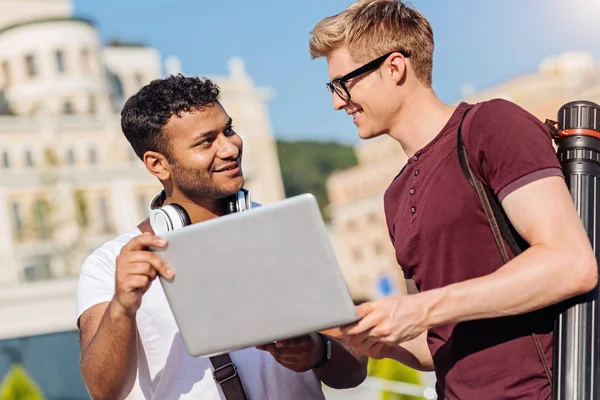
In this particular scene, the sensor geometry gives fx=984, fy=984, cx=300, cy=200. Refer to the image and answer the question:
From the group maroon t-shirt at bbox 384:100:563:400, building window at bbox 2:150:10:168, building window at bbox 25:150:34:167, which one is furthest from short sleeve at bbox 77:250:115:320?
building window at bbox 2:150:10:168

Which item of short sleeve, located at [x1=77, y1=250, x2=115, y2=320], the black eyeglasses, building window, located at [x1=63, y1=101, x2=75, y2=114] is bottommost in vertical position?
short sleeve, located at [x1=77, y1=250, x2=115, y2=320]

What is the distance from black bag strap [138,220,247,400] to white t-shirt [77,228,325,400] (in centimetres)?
6

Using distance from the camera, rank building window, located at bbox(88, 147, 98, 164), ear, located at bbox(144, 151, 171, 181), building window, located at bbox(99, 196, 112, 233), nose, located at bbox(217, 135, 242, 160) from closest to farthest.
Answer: nose, located at bbox(217, 135, 242, 160)
ear, located at bbox(144, 151, 171, 181)
building window, located at bbox(99, 196, 112, 233)
building window, located at bbox(88, 147, 98, 164)

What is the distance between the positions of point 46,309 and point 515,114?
32.8 m

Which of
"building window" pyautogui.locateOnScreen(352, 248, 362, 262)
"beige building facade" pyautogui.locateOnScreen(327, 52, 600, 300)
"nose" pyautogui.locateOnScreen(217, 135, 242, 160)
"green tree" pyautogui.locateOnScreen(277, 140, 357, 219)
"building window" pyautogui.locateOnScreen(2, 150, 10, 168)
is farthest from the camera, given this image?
"green tree" pyautogui.locateOnScreen(277, 140, 357, 219)

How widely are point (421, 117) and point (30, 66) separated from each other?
4340 centimetres

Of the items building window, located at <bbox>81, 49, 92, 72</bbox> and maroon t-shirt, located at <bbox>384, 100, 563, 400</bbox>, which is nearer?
maroon t-shirt, located at <bbox>384, 100, 563, 400</bbox>

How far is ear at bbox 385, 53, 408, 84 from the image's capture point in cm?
225

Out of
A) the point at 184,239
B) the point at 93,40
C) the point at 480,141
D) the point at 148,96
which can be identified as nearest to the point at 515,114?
the point at 480,141

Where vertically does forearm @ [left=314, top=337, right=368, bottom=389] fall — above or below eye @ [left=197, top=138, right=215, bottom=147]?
below

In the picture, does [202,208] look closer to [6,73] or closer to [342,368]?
[342,368]

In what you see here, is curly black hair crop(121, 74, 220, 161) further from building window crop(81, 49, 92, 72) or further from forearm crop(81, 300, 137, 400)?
building window crop(81, 49, 92, 72)

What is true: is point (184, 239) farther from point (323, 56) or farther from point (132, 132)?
point (132, 132)

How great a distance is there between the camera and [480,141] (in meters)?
2.04
